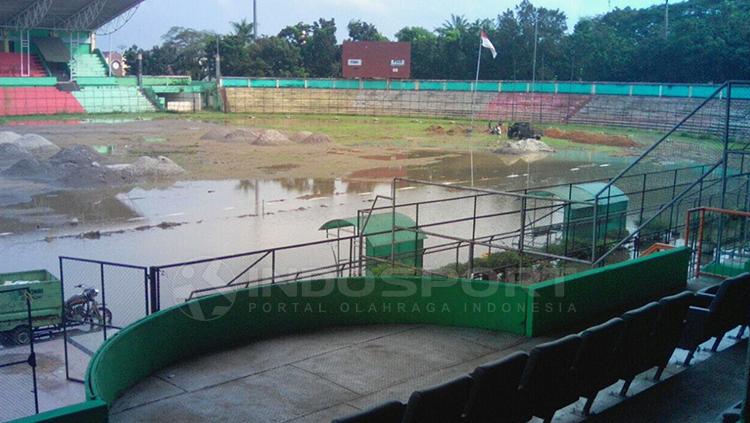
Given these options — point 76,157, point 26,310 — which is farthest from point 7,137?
point 26,310

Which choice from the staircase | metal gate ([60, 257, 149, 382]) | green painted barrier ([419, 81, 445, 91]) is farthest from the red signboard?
metal gate ([60, 257, 149, 382])

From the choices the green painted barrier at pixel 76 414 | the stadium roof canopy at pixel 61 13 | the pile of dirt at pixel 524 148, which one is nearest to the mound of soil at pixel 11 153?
the pile of dirt at pixel 524 148

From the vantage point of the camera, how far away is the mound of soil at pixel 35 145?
46.7 m

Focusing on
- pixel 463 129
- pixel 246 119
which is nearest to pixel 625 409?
pixel 463 129

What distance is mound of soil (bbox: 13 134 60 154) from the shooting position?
1838 inches

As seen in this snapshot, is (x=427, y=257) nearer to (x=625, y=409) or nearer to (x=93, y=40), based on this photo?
(x=625, y=409)

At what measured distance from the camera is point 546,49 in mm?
87438

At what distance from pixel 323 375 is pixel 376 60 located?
77.9 meters

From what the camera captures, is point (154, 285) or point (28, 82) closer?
point (154, 285)

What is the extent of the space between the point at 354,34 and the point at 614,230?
9600 cm

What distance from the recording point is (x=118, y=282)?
19453 millimetres

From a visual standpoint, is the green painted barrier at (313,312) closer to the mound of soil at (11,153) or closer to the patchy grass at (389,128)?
the mound of soil at (11,153)

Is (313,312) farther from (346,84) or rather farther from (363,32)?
(363,32)

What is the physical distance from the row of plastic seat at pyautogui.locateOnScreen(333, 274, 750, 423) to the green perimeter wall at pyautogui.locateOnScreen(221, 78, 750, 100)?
53021 millimetres
